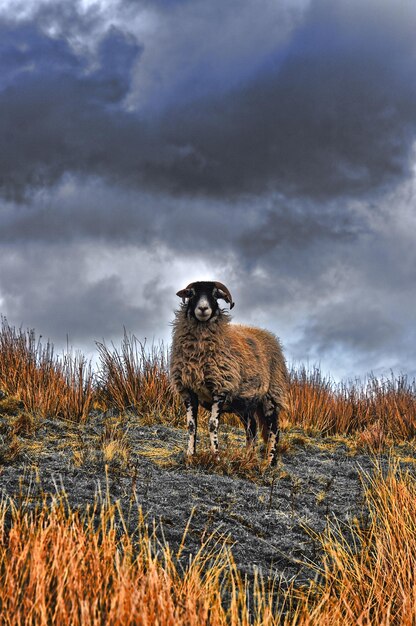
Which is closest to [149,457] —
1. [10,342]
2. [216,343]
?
[216,343]

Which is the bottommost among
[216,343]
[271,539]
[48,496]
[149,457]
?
[271,539]

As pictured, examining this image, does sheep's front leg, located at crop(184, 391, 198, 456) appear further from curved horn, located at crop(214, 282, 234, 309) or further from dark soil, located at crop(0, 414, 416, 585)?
curved horn, located at crop(214, 282, 234, 309)

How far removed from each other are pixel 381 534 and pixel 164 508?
5.19 feet

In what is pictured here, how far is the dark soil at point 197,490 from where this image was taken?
461 centimetres

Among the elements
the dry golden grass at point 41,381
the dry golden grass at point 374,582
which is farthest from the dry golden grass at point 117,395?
the dry golden grass at point 374,582

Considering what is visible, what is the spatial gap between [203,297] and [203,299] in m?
0.02

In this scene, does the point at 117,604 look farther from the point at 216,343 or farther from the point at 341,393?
the point at 341,393

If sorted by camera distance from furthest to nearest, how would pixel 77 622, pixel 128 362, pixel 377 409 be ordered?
pixel 377 409, pixel 128 362, pixel 77 622

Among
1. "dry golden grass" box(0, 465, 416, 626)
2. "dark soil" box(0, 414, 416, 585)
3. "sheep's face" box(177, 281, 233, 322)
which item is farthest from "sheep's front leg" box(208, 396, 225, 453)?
"dry golden grass" box(0, 465, 416, 626)

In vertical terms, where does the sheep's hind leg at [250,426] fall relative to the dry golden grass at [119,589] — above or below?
above

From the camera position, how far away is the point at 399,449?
10688 millimetres

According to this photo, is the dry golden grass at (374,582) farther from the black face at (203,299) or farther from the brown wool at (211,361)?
the black face at (203,299)

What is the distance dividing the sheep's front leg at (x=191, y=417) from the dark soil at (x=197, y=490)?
169 millimetres

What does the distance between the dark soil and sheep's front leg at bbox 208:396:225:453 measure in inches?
12.9
